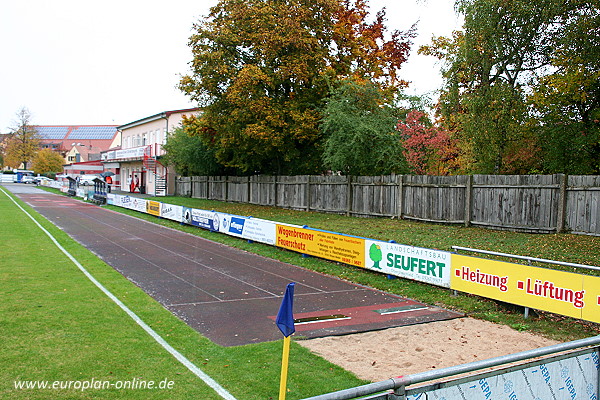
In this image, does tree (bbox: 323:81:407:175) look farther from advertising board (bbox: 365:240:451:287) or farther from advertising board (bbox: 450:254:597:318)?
advertising board (bbox: 450:254:597:318)

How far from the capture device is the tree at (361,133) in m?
25.4

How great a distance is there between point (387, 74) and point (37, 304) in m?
30.2

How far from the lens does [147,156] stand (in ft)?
173

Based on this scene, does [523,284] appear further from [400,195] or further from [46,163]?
[46,163]

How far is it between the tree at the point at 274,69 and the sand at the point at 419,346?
20.3m

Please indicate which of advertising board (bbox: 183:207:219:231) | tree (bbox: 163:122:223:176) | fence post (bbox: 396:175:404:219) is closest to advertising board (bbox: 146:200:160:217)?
advertising board (bbox: 183:207:219:231)

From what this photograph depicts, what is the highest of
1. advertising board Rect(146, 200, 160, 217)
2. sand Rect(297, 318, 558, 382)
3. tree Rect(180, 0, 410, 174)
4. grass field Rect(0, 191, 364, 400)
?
tree Rect(180, 0, 410, 174)

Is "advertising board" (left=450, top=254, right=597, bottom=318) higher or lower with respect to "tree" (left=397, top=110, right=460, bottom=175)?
lower

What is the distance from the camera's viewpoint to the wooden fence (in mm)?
16828

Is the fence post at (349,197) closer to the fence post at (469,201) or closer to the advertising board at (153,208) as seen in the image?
the fence post at (469,201)

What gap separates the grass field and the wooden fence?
1276cm

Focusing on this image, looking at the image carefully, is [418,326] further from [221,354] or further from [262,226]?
[262,226]

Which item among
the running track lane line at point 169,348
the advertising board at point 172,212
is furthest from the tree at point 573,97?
the advertising board at point 172,212

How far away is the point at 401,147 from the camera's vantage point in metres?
26.5
